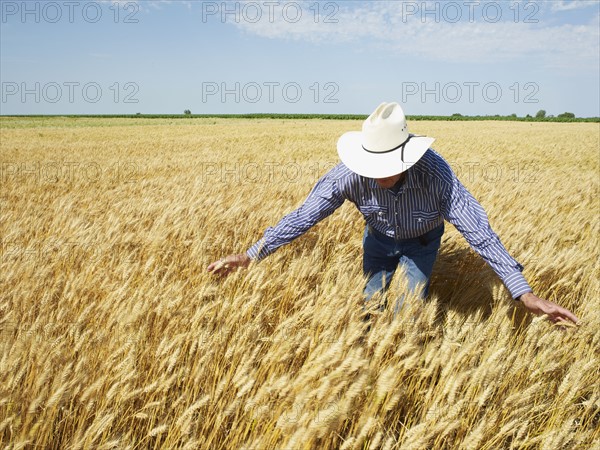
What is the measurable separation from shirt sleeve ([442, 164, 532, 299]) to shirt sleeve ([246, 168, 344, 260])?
622mm

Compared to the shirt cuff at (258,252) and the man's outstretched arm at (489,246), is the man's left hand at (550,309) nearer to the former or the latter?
the man's outstretched arm at (489,246)

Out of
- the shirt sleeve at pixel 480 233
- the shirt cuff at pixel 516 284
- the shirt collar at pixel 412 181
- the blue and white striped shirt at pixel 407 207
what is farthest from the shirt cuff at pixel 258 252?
the shirt cuff at pixel 516 284

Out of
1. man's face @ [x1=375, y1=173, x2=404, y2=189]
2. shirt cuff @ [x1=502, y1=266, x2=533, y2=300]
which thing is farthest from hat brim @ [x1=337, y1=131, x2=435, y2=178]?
shirt cuff @ [x1=502, y1=266, x2=533, y2=300]

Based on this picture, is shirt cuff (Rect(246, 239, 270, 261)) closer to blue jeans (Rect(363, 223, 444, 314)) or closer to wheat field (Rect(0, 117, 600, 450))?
wheat field (Rect(0, 117, 600, 450))

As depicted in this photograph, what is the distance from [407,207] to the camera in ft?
7.63

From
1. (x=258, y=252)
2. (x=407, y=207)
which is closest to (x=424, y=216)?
(x=407, y=207)

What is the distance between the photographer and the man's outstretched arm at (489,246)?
5.79 feet

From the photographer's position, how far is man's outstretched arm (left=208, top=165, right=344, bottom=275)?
2.22 m

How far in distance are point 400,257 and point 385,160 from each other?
795 millimetres

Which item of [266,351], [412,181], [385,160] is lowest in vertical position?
[266,351]

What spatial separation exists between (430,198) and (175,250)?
5.44ft

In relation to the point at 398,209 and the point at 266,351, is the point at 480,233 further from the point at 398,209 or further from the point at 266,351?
the point at 266,351

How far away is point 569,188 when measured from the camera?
5.88m

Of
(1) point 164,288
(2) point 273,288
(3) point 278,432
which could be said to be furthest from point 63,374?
(2) point 273,288
